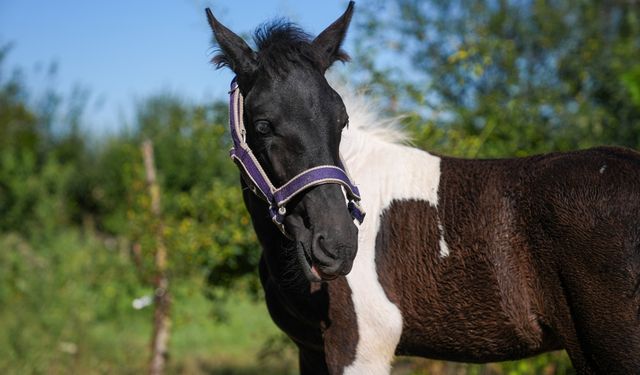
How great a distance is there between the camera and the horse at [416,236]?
287 cm

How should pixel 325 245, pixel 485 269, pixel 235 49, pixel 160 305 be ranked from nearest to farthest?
pixel 325 245 < pixel 235 49 < pixel 485 269 < pixel 160 305

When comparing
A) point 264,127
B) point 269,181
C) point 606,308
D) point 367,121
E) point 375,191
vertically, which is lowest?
point 606,308

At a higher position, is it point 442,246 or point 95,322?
point 442,246

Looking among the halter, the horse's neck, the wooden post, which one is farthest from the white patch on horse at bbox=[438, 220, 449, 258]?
the wooden post

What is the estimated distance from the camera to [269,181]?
116 inches

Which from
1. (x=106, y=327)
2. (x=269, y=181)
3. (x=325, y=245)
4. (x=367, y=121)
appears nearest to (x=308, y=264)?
(x=325, y=245)

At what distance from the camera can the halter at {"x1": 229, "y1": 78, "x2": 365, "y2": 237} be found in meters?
2.78

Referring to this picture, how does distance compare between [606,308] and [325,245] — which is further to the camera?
[606,308]

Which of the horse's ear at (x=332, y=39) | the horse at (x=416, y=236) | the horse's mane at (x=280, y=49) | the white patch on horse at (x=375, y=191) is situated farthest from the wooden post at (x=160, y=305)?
the horse's ear at (x=332, y=39)

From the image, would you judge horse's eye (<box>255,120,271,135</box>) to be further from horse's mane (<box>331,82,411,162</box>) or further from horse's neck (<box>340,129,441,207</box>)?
horse's mane (<box>331,82,411,162</box>)

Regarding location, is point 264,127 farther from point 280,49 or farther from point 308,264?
point 308,264

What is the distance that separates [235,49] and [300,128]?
527 millimetres

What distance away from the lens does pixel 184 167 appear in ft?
43.5

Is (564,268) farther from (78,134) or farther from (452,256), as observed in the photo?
(78,134)
